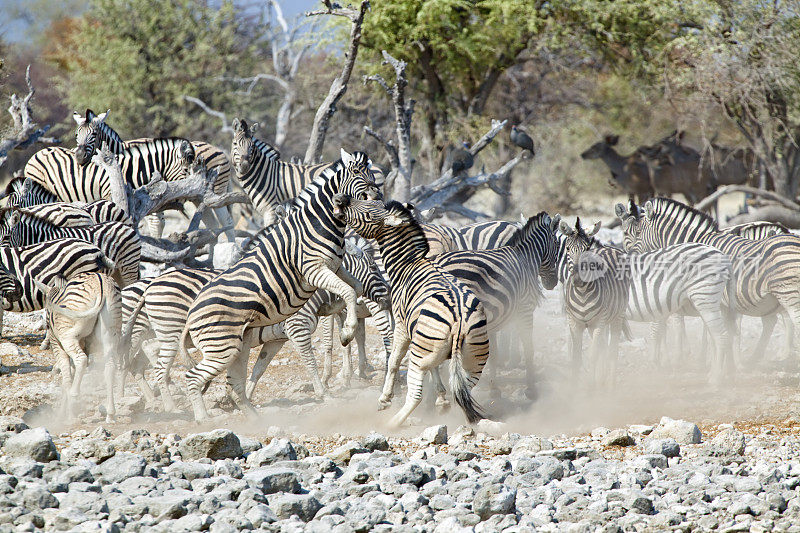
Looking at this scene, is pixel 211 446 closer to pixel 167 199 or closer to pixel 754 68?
pixel 167 199

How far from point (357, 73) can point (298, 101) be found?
9.08ft

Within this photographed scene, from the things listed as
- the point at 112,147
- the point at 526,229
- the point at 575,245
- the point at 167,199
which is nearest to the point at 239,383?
the point at 526,229

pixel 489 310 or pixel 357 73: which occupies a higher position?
pixel 357 73

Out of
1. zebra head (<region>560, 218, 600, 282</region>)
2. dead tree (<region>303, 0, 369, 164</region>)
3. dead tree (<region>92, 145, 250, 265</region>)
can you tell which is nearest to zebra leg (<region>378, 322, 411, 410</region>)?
zebra head (<region>560, 218, 600, 282</region>)

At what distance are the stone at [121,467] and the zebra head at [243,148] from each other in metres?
7.12

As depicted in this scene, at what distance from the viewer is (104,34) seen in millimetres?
22703

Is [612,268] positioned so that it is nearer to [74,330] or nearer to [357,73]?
[74,330]

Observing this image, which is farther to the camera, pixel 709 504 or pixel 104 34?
pixel 104 34

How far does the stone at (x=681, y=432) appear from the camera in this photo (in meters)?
6.23

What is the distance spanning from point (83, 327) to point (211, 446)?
2308 mm

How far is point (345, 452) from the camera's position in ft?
19.2

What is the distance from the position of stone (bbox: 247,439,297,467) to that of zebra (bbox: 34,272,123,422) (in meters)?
2.20

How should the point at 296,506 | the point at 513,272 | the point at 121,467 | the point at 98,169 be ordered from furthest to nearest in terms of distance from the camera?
1. the point at 98,169
2. the point at 513,272
3. the point at 121,467
4. the point at 296,506

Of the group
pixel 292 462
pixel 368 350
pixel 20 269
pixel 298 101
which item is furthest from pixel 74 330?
pixel 298 101
